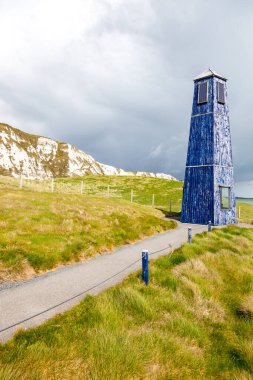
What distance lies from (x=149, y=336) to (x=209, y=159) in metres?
24.5

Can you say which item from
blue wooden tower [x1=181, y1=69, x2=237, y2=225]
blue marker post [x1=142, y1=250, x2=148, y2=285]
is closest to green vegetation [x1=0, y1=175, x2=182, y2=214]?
blue wooden tower [x1=181, y1=69, x2=237, y2=225]

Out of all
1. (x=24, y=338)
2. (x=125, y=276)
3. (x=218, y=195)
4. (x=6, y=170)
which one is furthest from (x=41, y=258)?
(x=6, y=170)

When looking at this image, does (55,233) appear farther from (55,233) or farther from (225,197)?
(225,197)

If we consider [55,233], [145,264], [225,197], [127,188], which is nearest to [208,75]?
[225,197]

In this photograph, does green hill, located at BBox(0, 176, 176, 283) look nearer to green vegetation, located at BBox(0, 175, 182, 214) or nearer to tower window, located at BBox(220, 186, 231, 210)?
tower window, located at BBox(220, 186, 231, 210)

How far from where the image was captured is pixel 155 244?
17391mm

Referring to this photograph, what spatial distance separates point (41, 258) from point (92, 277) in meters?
2.36

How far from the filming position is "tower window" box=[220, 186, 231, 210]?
96.1ft

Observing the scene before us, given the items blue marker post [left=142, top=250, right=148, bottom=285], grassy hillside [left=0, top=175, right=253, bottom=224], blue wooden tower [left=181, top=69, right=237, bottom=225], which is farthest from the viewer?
grassy hillside [left=0, top=175, right=253, bottom=224]

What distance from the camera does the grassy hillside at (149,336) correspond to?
537 centimetres

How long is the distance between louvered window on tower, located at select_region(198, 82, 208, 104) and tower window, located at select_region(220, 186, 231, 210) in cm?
914

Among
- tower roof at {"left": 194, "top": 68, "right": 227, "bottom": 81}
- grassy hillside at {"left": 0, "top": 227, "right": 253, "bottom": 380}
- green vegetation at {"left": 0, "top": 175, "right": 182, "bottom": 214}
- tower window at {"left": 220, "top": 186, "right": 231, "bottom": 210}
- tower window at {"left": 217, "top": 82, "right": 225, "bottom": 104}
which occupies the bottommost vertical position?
grassy hillside at {"left": 0, "top": 227, "right": 253, "bottom": 380}

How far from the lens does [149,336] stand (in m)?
6.44

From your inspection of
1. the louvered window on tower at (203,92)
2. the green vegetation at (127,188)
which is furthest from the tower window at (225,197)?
the green vegetation at (127,188)
